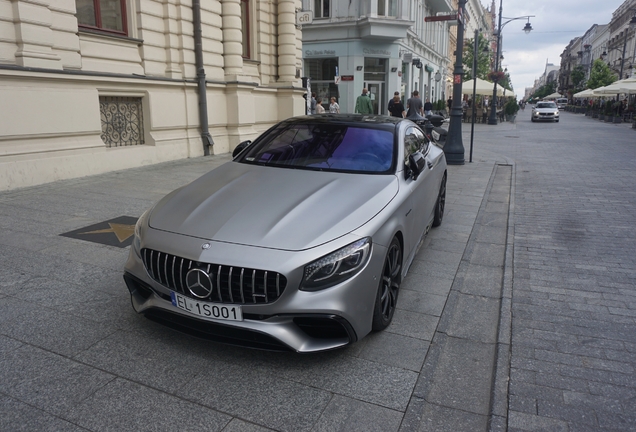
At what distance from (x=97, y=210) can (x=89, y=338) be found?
3.98 meters

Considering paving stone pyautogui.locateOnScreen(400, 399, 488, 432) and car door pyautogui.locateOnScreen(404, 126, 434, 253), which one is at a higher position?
car door pyautogui.locateOnScreen(404, 126, 434, 253)

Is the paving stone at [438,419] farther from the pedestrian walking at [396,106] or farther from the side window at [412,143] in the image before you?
the pedestrian walking at [396,106]

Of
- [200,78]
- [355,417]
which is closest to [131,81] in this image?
[200,78]

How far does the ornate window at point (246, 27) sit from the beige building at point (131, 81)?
31mm

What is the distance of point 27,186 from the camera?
28.0ft

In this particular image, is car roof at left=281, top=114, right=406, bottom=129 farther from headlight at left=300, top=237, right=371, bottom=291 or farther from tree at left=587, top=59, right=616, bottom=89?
tree at left=587, top=59, right=616, bottom=89

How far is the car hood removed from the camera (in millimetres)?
3209

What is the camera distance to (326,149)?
4.68 m

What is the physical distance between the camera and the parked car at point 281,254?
9.83 ft

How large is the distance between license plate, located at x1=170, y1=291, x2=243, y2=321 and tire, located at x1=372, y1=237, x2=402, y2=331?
3.16ft

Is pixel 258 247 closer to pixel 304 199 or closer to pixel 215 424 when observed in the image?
pixel 304 199

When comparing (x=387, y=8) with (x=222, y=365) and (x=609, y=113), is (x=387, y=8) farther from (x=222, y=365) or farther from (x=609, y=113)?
(x=222, y=365)

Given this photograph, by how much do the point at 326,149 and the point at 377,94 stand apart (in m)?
28.2

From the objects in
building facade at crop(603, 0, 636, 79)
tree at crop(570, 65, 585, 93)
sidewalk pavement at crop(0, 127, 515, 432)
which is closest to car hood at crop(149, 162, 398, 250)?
sidewalk pavement at crop(0, 127, 515, 432)
